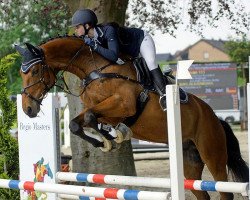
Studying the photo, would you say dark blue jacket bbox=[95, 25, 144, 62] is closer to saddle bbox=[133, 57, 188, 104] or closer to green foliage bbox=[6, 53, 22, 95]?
saddle bbox=[133, 57, 188, 104]

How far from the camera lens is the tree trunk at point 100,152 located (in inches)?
349

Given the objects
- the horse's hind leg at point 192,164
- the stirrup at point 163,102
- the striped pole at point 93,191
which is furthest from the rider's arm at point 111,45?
the horse's hind leg at point 192,164

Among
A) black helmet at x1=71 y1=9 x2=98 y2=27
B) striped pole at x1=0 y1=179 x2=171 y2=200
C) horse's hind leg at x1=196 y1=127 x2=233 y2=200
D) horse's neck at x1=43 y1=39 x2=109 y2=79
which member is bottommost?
striped pole at x1=0 y1=179 x2=171 y2=200

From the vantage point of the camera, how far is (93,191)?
4809mm

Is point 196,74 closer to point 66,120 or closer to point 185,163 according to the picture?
point 66,120

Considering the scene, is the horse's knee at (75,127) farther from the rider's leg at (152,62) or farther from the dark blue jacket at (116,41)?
the rider's leg at (152,62)

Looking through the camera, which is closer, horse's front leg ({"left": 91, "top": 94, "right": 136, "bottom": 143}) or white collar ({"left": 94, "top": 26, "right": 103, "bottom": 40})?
horse's front leg ({"left": 91, "top": 94, "right": 136, "bottom": 143})

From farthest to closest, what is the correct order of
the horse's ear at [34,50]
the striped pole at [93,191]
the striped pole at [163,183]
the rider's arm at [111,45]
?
the rider's arm at [111,45]
the horse's ear at [34,50]
the striped pole at [163,183]
the striped pole at [93,191]

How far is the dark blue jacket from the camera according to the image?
5.56m

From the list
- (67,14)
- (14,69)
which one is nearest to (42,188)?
(67,14)

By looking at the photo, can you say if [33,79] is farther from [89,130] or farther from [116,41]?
[116,41]

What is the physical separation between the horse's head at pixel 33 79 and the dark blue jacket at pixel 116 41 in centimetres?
52

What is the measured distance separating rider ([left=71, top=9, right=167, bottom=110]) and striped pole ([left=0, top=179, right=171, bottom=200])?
120 cm

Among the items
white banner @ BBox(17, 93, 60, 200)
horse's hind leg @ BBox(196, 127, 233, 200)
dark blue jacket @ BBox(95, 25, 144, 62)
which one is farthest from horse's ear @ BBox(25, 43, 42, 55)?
horse's hind leg @ BBox(196, 127, 233, 200)
